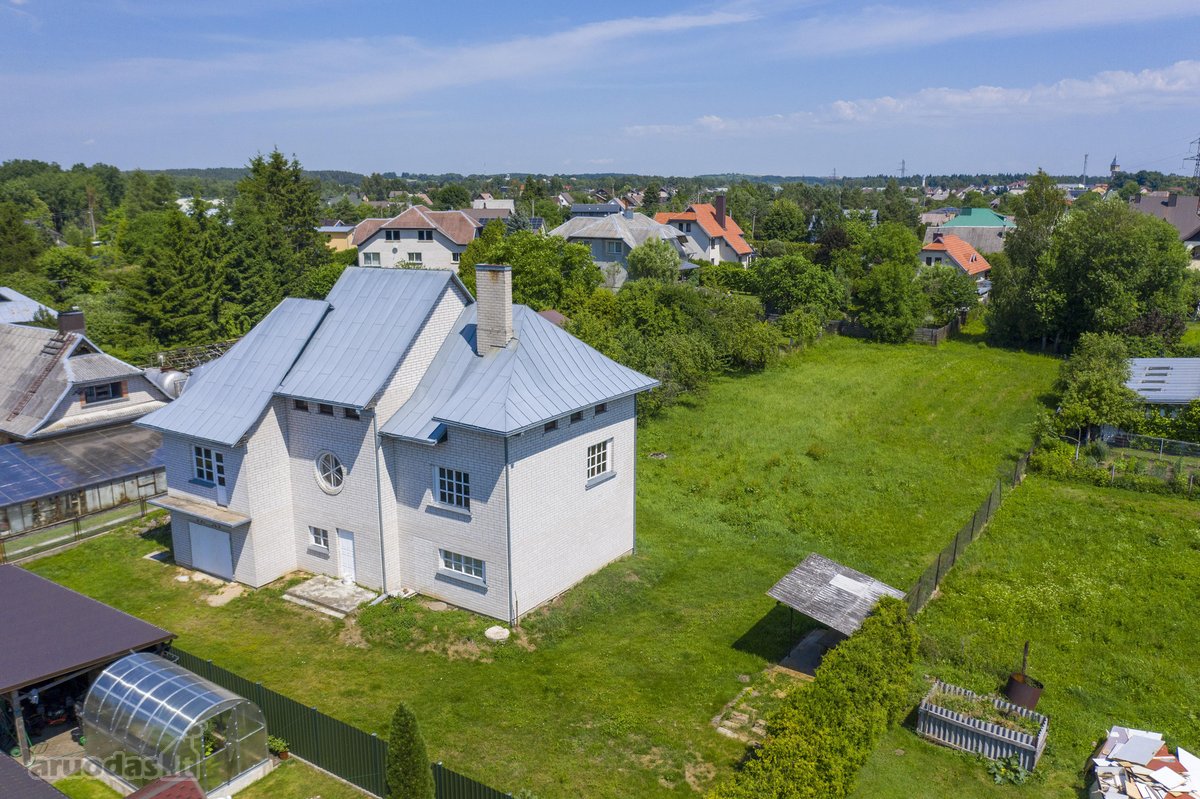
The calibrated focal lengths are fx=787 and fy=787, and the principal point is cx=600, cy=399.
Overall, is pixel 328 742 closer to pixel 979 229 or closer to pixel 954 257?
pixel 954 257

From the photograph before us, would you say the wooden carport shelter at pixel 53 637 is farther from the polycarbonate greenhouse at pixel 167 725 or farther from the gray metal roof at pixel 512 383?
the gray metal roof at pixel 512 383

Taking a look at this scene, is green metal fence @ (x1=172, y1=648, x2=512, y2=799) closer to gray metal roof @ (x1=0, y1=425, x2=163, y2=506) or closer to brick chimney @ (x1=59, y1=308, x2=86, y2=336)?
gray metal roof @ (x1=0, y1=425, x2=163, y2=506)

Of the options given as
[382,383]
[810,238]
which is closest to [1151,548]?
[382,383]

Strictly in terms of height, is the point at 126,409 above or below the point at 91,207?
below

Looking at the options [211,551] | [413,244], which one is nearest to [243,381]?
[211,551]

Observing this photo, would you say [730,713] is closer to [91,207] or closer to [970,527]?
[970,527]

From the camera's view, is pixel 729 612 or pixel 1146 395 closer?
pixel 729 612

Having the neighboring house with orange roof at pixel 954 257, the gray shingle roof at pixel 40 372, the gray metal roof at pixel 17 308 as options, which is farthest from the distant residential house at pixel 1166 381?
the gray metal roof at pixel 17 308
